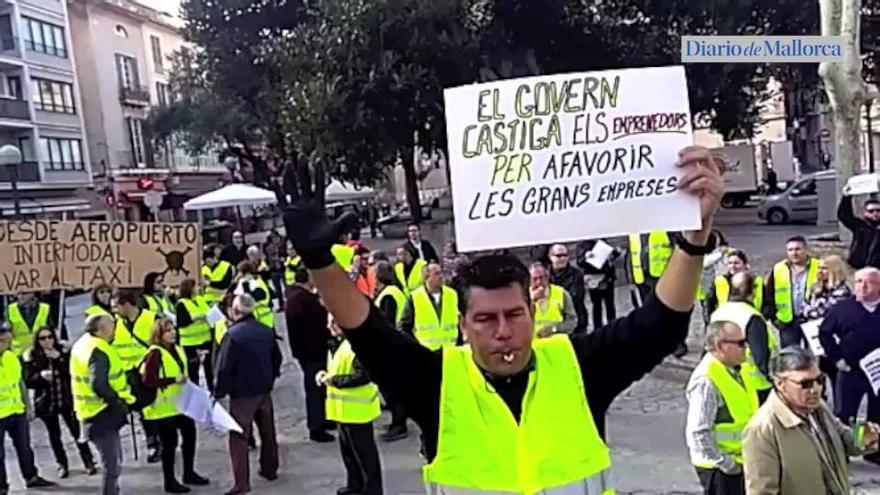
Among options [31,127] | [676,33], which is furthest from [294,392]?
[31,127]

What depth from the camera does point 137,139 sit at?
5484 cm

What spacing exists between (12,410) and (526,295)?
22.7 ft

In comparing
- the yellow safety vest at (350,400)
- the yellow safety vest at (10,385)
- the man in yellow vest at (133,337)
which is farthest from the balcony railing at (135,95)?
the yellow safety vest at (350,400)

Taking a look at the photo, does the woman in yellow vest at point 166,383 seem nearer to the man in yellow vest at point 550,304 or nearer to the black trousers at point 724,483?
A: the man in yellow vest at point 550,304

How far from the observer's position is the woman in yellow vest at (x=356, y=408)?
6863 millimetres

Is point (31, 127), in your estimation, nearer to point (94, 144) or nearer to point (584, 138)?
point (94, 144)

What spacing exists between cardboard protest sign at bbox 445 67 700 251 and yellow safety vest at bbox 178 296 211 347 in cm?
821

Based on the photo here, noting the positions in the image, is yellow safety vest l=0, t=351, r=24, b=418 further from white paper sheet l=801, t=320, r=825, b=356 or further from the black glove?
white paper sheet l=801, t=320, r=825, b=356

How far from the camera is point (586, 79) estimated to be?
115 inches

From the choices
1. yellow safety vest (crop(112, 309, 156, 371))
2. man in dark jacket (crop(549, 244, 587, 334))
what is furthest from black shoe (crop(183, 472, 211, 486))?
man in dark jacket (crop(549, 244, 587, 334))

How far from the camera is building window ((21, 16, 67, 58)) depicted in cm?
4512

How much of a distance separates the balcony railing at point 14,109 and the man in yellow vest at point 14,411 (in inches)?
1525

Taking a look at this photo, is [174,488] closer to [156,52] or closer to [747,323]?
[747,323]

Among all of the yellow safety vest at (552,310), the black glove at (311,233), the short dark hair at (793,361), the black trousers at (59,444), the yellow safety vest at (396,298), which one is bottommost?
the black trousers at (59,444)
